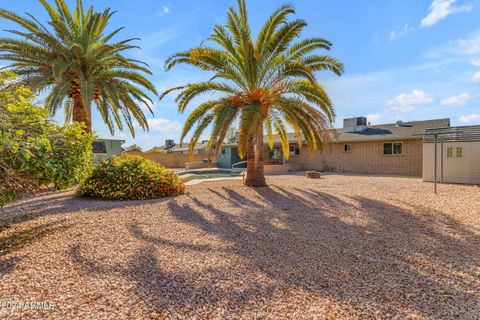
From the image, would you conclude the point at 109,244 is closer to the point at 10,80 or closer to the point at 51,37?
the point at 10,80

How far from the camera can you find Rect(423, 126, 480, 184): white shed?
41.9ft

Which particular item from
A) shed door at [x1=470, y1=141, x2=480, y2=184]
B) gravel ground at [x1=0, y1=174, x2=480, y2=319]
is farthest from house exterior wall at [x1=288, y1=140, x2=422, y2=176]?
gravel ground at [x1=0, y1=174, x2=480, y2=319]

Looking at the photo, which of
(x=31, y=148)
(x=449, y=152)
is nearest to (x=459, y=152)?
(x=449, y=152)

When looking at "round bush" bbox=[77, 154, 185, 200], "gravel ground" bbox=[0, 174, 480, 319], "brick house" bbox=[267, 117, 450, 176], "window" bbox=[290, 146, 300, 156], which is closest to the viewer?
"gravel ground" bbox=[0, 174, 480, 319]

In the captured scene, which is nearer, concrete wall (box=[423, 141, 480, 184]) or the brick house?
concrete wall (box=[423, 141, 480, 184])

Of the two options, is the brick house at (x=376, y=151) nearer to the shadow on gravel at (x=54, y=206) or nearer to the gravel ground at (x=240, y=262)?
the gravel ground at (x=240, y=262)

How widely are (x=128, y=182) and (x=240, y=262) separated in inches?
244

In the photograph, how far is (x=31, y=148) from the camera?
438cm

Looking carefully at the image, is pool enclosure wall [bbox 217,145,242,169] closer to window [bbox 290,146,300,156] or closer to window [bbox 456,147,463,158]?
Answer: window [bbox 290,146,300,156]

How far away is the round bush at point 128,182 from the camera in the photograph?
868 centimetres

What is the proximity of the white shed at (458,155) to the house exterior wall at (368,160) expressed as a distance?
4.32m

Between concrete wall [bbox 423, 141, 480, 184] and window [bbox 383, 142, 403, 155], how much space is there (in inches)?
193

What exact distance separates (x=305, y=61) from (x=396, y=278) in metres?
8.88

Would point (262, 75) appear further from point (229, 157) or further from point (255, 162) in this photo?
point (229, 157)
